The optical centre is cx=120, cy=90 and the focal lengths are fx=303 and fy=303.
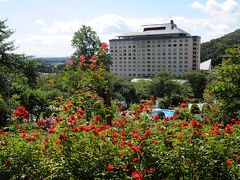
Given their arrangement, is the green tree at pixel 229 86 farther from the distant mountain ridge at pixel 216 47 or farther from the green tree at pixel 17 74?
the distant mountain ridge at pixel 216 47

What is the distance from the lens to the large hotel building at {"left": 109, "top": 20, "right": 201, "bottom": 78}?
85.9 m

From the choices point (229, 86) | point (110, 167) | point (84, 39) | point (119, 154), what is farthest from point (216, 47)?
point (110, 167)

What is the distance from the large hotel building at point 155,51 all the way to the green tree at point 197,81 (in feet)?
111

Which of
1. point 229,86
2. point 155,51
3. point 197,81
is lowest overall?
point 197,81

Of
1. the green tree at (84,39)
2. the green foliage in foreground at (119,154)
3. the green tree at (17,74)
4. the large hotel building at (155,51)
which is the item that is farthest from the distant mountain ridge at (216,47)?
the green foliage in foreground at (119,154)

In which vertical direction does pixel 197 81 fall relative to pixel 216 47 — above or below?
below

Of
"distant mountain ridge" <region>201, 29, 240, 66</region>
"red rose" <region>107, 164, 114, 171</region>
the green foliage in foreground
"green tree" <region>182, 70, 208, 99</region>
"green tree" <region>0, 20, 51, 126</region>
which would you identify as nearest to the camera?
"red rose" <region>107, 164, 114, 171</region>

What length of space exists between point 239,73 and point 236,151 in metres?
8.72

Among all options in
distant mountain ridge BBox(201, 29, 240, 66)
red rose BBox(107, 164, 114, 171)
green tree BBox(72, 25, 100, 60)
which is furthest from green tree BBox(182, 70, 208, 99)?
red rose BBox(107, 164, 114, 171)

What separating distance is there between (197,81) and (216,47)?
42.5 metres

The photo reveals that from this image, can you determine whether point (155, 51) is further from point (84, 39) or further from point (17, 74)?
point (17, 74)

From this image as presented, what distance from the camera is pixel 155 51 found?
89938 mm

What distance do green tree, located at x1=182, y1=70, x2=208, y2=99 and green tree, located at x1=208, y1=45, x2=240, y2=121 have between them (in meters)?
A: 38.0

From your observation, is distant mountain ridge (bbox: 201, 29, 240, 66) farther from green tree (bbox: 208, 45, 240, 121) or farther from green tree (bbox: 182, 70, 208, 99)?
green tree (bbox: 208, 45, 240, 121)
